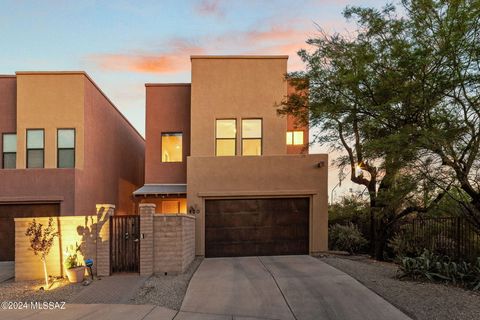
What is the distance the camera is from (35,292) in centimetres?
961

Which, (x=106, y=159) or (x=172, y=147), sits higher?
(x=172, y=147)

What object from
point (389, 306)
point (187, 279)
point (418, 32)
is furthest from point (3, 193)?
point (418, 32)

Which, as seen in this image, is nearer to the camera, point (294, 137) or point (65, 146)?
point (65, 146)

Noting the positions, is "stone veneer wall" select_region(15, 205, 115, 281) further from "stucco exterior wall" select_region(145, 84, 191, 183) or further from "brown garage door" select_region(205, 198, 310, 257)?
"stucco exterior wall" select_region(145, 84, 191, 183)

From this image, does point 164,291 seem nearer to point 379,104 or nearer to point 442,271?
point 442,271

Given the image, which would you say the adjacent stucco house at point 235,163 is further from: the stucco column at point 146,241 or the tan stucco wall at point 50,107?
the stucco column at point 146,241

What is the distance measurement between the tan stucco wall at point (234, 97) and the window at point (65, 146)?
5.28 m

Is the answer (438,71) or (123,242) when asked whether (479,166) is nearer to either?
(438,71)

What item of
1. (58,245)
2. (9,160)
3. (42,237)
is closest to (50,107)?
(9,160)

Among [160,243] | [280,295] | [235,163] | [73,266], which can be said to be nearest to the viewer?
[280,295]

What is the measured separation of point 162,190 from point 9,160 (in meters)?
6.76

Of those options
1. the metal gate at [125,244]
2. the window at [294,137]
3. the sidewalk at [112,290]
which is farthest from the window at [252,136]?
the sidewalk at [112,290]

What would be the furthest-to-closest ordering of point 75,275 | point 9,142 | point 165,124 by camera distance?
1. point 165,124
2. point 9,142
3. point 75,275

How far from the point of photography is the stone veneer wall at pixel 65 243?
36.2 ft
